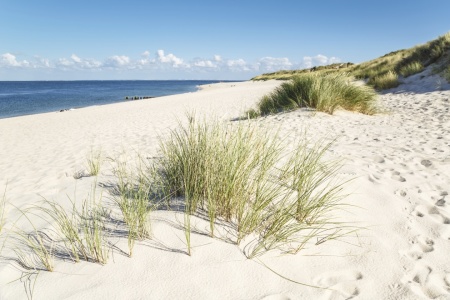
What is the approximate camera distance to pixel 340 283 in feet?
5.75

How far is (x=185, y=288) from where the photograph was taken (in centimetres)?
169

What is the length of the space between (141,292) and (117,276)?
0.68 ft

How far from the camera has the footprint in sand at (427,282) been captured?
5.45ft

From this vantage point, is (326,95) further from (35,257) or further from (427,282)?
(35,257)

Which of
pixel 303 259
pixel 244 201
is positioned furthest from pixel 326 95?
pixel 303 259

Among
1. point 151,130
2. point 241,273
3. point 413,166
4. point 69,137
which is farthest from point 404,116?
point 69,137

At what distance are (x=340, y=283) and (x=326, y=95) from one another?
6708mm

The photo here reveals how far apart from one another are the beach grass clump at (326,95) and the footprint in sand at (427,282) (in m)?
6.39

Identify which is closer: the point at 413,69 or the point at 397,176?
the point at 397,176

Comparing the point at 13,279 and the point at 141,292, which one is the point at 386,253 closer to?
the point at 141,292

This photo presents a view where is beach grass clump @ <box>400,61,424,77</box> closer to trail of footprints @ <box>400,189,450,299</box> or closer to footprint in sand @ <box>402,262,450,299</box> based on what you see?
trail of footprints @ <box>400,189,450,299</box>

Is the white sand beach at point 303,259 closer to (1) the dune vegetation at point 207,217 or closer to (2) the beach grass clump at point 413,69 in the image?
(1) the dune vegetation at point 207,217

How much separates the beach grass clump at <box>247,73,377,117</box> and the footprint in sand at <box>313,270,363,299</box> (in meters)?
6.45

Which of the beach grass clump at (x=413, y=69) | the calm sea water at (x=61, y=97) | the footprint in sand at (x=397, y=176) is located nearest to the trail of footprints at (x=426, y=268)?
the footprint in sand at (x=397, y=176)
